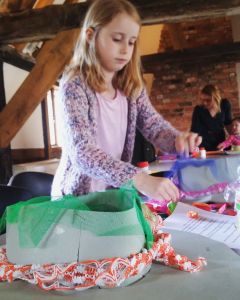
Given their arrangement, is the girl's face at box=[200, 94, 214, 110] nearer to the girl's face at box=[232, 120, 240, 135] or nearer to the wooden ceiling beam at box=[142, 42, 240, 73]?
the girl's face at box=[232, 120, 240, 135]

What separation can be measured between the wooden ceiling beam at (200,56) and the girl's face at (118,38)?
5.43 m

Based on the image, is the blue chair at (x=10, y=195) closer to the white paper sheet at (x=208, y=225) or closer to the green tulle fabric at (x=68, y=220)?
the white paper sheet at (x=208, y=225)

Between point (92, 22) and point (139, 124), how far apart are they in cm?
33

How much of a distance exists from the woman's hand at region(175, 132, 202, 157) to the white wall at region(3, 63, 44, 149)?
11.9ft

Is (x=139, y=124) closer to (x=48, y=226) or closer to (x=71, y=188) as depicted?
(x=71, y=188)

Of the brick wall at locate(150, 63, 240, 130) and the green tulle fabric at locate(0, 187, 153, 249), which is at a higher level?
the brick wall at locate(150, 63, 240, 130)

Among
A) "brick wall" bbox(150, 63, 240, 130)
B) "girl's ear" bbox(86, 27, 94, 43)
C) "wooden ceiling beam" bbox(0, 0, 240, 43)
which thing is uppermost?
"wooden ceiling beam" bbox(0, 0, 240, 43)

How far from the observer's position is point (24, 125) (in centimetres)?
462

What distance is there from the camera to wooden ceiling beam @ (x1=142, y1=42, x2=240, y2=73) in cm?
602

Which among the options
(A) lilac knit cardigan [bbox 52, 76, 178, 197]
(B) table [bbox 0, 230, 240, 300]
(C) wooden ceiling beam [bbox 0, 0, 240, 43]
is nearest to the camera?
(B) table [bbox 0, 230, 240, 300]

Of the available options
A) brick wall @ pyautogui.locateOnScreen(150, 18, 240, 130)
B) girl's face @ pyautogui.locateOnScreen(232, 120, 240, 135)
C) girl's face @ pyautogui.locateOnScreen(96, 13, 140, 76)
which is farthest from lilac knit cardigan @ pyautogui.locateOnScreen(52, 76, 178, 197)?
brick wall @ pyautogui.locateOnScreen(150, 18, 240, 130)

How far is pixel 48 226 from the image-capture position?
51cm

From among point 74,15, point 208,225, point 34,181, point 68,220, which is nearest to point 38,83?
point 74,15

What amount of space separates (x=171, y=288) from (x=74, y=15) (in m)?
3.18
